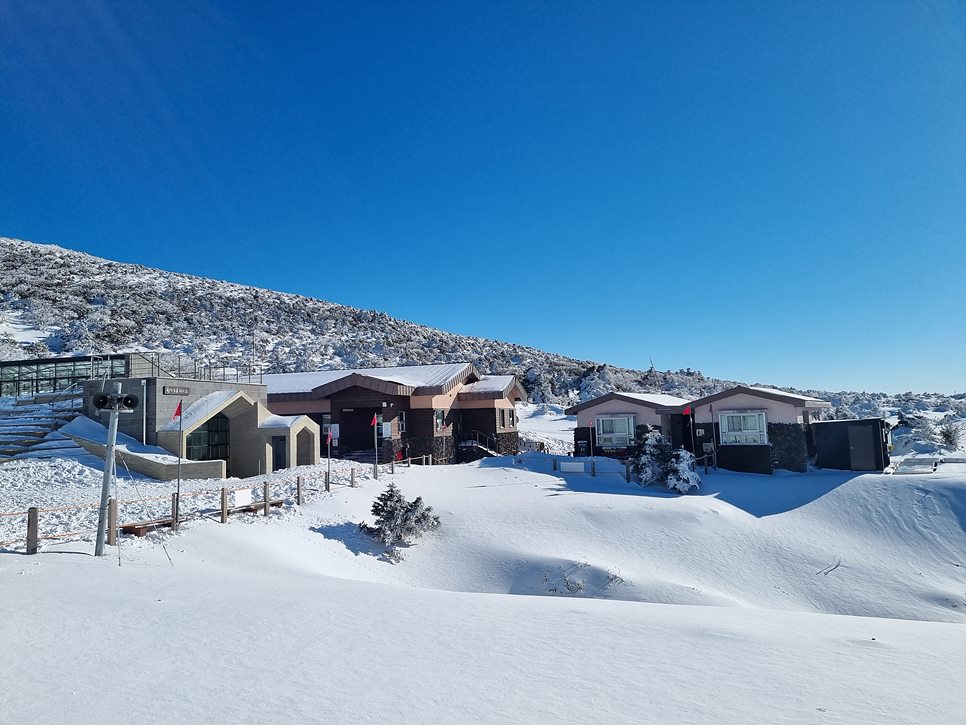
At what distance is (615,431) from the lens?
29984mm

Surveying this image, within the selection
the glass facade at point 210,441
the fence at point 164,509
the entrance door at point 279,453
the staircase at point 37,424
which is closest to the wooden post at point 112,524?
the fence at point 164,509

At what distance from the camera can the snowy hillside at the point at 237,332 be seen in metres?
56.0

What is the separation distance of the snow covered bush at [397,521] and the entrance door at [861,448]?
58.4 ft

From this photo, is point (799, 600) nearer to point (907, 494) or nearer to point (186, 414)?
point (907, 494)

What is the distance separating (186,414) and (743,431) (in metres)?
22.8

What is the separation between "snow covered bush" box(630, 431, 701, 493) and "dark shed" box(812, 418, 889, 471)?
5.99 meters

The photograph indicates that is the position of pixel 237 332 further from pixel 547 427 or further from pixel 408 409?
pixel 408 409

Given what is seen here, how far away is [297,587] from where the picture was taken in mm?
10672

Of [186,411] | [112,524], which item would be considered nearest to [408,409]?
[186,411]

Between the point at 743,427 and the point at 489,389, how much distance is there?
43.0 feet

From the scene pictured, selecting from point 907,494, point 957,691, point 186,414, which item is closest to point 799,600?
point 907,494

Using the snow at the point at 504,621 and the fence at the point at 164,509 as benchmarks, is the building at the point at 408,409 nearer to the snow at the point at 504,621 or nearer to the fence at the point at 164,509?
the fence at the point at 164,509

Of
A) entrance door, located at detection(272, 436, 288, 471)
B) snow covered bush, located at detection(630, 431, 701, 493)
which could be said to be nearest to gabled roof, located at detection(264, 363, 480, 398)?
entrance door, located at detection(272, 436, 288, 471)

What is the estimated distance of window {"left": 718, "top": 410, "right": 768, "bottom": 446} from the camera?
26.1 metres
